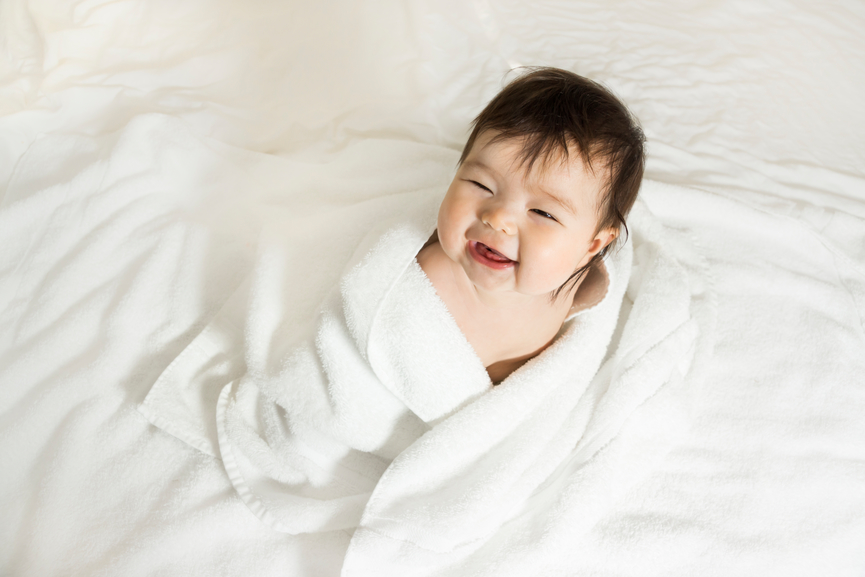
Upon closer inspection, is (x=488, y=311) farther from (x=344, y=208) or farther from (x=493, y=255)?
(x=344, y=208)

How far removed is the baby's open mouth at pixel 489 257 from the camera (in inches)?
32.5

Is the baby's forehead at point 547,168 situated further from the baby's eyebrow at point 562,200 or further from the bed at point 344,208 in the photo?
the bed at point 344,208

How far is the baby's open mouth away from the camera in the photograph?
827 mm

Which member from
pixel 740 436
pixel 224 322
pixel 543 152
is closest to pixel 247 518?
pixel 224 322

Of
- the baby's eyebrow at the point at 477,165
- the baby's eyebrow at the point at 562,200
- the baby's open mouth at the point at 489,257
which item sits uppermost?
the baby's eyebrow at the point at 477,165

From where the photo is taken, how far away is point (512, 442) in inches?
36.4

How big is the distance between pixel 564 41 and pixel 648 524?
3.71ft

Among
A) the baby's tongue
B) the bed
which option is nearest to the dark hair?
the baby's tongue

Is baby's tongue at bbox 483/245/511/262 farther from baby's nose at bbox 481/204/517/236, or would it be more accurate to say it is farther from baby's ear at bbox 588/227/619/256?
baby's ear at bbox 588/227/619/256

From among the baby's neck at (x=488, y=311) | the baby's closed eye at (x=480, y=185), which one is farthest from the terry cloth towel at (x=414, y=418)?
the baby's closed eye at (x=480, y=185)

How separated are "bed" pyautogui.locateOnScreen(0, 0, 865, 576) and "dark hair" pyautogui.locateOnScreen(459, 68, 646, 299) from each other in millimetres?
385

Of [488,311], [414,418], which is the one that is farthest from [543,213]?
[414,418]

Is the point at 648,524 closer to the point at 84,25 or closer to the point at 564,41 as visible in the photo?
the point at 564,41

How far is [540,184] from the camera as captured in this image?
0.80 meters
